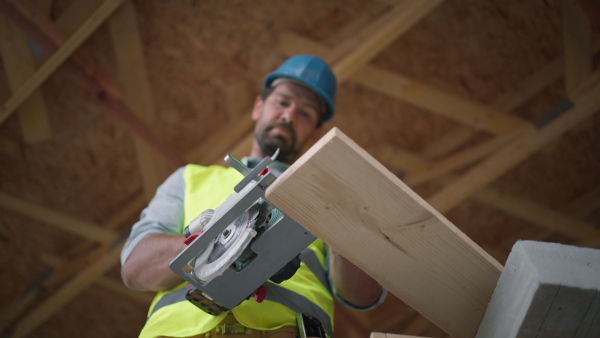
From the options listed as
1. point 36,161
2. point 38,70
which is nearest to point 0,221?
point 36,161

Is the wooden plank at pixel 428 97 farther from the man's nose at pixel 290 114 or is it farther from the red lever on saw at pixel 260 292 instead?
the red lever on saw at pixel 260 292

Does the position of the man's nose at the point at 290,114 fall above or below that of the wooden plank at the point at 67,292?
below

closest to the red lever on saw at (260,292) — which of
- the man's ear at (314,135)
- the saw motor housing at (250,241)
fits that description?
the saw motor housing at (250,241)

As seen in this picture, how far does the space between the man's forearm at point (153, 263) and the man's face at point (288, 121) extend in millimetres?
786

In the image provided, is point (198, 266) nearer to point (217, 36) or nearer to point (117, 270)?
point (217, 36)

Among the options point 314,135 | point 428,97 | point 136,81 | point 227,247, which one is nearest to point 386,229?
point 227,247

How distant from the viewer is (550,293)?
90 cm

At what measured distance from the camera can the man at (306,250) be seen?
66.5 inches

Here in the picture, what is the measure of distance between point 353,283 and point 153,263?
2.16 ft

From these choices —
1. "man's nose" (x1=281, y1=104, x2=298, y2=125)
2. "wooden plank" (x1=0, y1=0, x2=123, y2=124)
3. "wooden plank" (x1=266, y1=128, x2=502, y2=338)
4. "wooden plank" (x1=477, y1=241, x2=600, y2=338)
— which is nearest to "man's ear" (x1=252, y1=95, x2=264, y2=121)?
"man's nose" (x1=281, y1=104, x2=298, y2=125)

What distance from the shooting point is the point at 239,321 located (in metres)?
1.61

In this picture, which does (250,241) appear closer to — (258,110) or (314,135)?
(314,135)

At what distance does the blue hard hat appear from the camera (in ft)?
8.52

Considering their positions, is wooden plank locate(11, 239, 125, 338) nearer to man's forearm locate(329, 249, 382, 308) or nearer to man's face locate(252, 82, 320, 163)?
man's face locate(252, 82, 320, 163)
